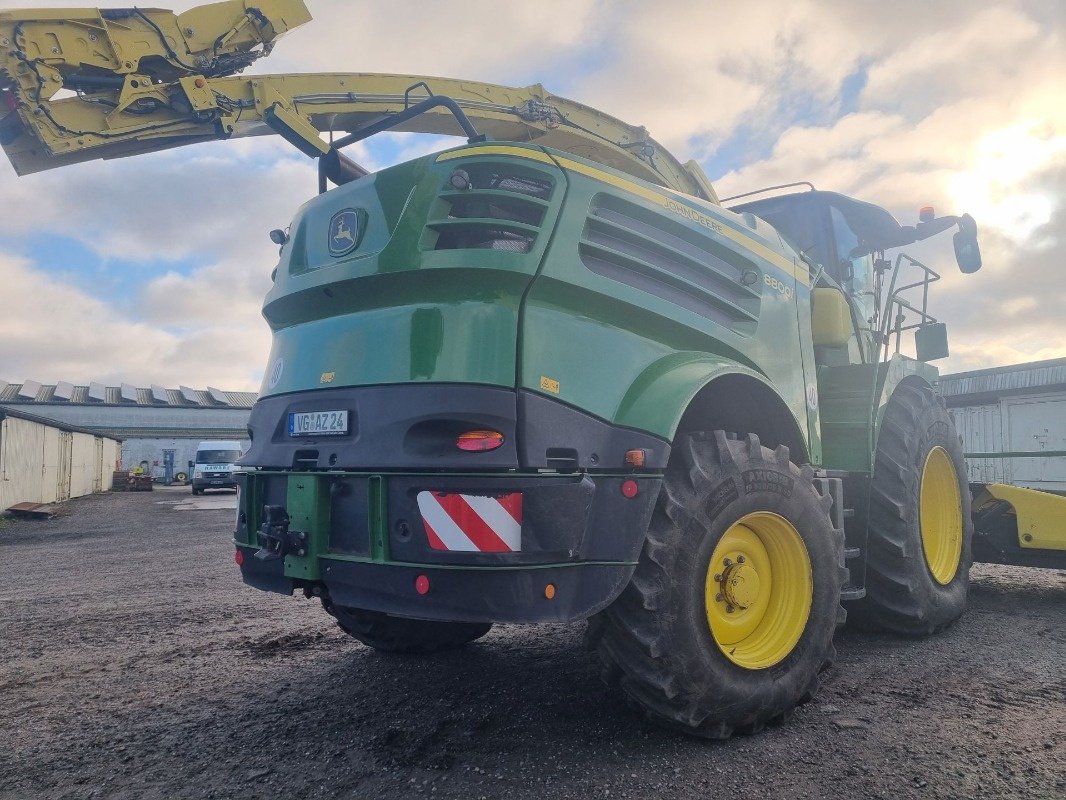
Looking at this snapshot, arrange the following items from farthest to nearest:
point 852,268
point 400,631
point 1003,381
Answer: point 1003,381
point 852,268
point 400,631

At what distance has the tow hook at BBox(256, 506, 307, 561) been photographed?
300 cm

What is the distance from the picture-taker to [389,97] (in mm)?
5188

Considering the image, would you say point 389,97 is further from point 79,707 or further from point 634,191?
point 79,707

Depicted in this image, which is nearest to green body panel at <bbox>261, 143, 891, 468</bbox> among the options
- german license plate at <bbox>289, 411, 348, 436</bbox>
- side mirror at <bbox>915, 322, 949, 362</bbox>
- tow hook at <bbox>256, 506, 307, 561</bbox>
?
german license plate at <bbox>289, 411, 348, 436</bbox>

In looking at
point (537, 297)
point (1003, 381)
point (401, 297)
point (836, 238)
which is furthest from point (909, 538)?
point (1003, 381)

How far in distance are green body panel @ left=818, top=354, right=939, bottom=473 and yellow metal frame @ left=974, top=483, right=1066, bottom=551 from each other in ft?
5.82

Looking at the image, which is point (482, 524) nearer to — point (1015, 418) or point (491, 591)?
point (491, 591)

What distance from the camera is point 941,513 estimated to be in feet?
17.6

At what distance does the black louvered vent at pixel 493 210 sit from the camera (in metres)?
2.95

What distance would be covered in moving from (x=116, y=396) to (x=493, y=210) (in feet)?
173

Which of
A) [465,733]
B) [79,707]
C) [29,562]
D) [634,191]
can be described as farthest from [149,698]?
[29,562]

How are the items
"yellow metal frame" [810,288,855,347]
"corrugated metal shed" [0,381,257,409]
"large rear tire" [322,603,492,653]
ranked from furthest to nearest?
"corrugated metal shed" [0,381,257,409]
"yellow metal frame" [810,288,855,347]
"large rear tire" [322,603,492,653]

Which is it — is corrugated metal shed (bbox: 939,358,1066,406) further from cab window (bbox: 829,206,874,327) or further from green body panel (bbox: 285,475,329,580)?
→ green body panel (bbox: 285,475,329,580)

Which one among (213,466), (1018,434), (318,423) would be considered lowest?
(318,423)
